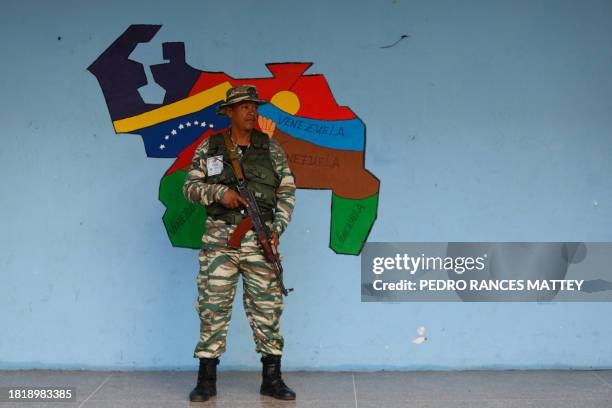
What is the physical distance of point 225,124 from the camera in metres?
5.48

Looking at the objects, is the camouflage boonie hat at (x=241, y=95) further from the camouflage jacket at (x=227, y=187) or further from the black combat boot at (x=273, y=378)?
the black combat boot at (x=273, y=378)

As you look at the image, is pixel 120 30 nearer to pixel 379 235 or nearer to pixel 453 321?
pixel 379 235

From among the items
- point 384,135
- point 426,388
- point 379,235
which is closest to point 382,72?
point 384,135

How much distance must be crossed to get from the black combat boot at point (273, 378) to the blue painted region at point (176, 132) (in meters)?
1.52

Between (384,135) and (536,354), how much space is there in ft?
5.80

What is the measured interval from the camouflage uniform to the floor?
13.6 inches

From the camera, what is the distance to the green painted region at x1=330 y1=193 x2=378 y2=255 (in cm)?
544

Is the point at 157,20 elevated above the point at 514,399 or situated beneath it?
elevated above

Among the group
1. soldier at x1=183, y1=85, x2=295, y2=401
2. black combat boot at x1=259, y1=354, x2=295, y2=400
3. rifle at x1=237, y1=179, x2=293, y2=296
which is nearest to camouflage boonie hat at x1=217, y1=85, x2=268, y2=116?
soldier at x1=183, y1=85, x2=295, y2=401

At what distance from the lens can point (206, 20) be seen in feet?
17.8

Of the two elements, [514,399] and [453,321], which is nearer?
[514,399]

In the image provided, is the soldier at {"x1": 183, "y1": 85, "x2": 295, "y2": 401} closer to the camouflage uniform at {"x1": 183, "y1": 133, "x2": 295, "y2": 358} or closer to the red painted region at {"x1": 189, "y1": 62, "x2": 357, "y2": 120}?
the camouflage uniform at {"x1": 183, "y1": 133, "x2": 295, "y2": 358}

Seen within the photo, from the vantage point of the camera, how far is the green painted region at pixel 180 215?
548cm

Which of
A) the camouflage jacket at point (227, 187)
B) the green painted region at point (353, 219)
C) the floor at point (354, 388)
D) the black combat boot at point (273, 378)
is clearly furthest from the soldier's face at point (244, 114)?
the floor at point (354, 388)
